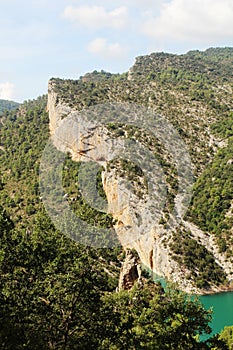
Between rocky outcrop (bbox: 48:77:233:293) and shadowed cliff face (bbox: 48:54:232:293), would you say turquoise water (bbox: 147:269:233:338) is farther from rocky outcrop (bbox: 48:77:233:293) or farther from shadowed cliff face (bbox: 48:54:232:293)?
rocky outcrop (bbox: 48:77:233:293)

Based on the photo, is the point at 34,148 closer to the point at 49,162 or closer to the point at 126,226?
the point at 49,162

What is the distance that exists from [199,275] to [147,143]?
21.3 m

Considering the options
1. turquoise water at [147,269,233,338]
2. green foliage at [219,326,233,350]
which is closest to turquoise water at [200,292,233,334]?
turquoise water at [147,269,233,338]

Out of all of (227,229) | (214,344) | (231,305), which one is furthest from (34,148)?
(214,344)

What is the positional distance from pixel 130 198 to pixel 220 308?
1997 cm

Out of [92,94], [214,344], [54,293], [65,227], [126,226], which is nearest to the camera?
[54,293]

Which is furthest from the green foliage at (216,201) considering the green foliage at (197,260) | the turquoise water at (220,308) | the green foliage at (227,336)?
the green foliage at (227,336)

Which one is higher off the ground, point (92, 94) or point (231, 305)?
point (92, 94)

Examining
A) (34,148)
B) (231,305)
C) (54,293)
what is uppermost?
(34,148)

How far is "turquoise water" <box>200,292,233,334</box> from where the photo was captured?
35125 mm

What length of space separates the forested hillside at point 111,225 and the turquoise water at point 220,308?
2.41 metres

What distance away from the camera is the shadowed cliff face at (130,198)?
48.6 meters

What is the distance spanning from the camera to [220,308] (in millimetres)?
39250

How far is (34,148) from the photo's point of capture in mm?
65625
